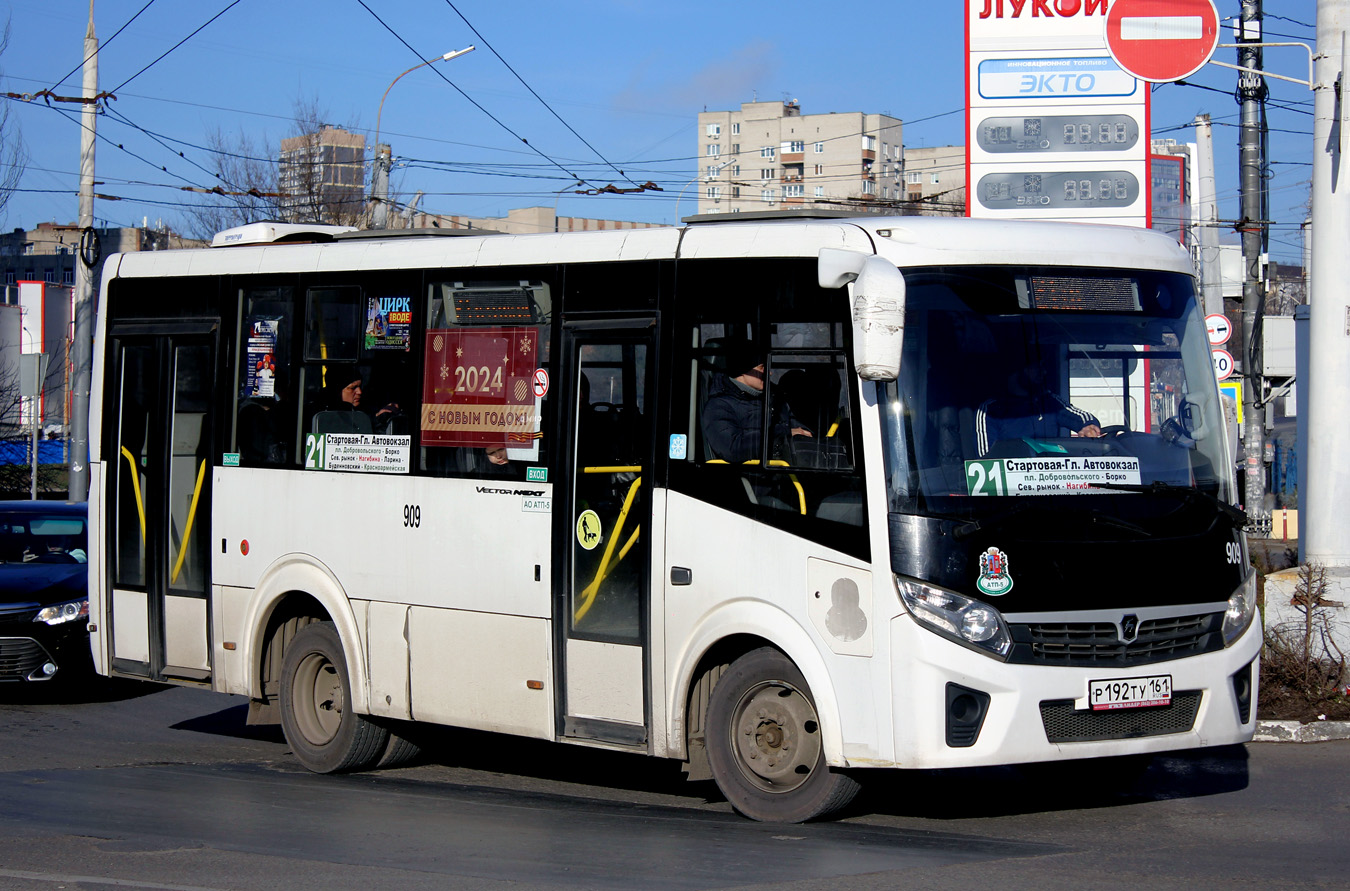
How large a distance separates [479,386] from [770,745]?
109 inches

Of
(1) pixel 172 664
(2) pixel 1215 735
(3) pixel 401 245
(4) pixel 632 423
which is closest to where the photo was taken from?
(2) pixel 1215 735

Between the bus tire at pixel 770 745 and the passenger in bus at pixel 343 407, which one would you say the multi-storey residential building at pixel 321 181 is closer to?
the passenger in bus at pixel 343 407

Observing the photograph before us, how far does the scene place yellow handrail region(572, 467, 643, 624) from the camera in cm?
793

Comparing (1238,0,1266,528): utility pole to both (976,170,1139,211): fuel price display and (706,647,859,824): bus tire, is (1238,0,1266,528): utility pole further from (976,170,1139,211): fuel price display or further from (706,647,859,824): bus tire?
(706,647,859,824): bus tire

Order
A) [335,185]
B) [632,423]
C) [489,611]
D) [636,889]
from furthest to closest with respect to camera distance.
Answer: [335,185] < [489,611] < [632,423] < [636,889]

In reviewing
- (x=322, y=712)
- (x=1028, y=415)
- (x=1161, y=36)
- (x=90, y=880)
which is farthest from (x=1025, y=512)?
(x=1161, y=36)

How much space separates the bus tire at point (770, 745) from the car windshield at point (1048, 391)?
1130 millimetres

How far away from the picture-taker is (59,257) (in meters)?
104

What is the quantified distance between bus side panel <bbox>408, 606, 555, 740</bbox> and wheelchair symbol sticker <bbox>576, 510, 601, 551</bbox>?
529 millimetres

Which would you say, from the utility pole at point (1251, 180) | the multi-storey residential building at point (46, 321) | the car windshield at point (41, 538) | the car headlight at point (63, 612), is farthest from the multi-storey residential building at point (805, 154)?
the car headlight at point (63, 612)

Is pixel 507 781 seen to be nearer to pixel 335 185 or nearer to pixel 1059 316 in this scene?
pixel 1059 316

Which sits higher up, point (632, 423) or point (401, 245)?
point (401, 245)

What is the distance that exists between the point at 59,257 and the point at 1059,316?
10659 centimetres

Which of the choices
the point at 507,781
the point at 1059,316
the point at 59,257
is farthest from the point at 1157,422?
→ the point at 59,257
